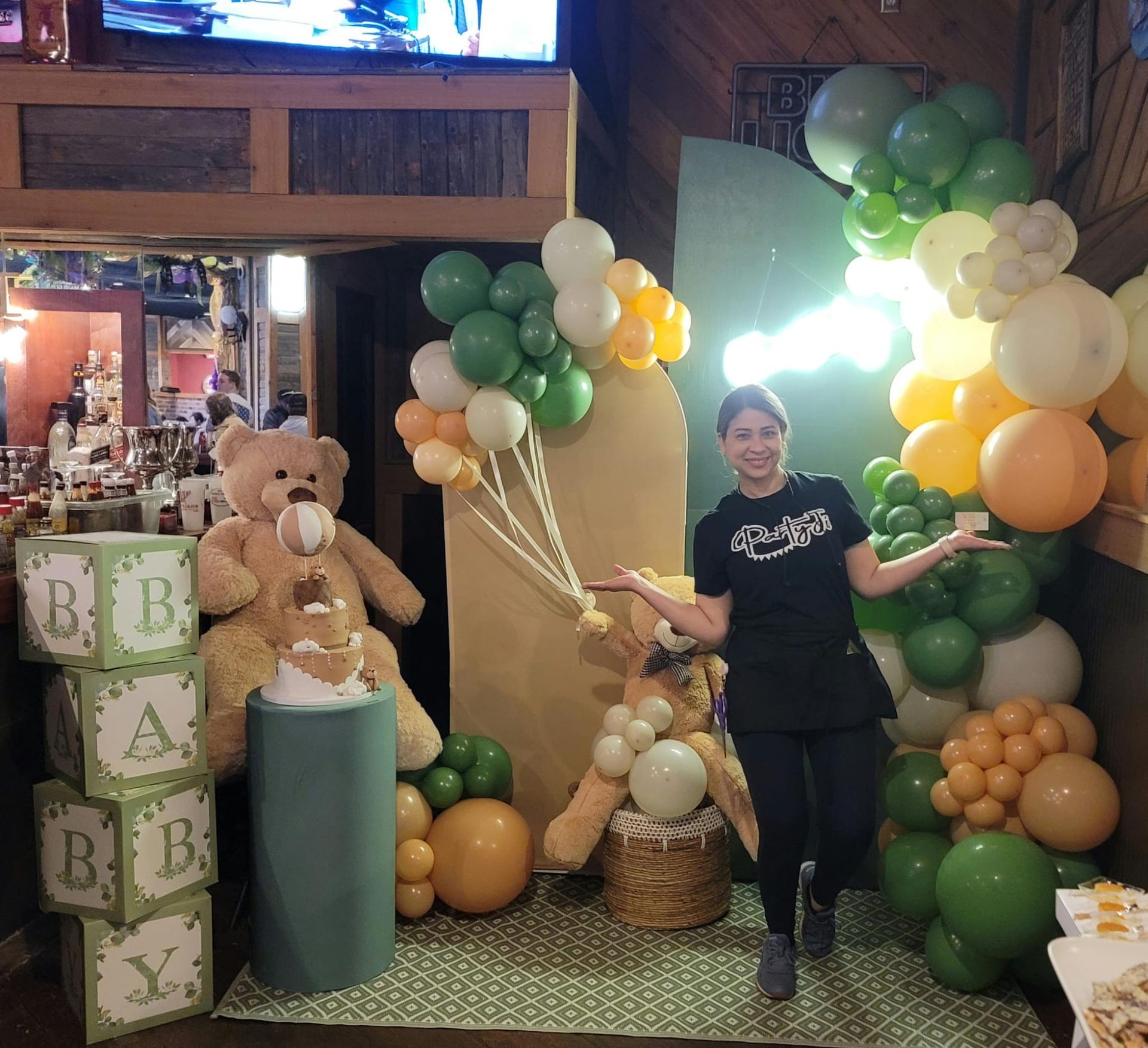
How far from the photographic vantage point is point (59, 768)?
258 cm

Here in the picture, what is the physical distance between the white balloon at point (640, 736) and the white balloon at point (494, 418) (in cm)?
83

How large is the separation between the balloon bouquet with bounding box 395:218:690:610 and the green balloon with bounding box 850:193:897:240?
53 cm

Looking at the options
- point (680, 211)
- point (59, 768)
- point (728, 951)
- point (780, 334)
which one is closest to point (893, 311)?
point (780, 334)

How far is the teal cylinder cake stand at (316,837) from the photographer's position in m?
2.58

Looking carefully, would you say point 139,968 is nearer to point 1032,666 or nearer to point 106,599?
point 106,599

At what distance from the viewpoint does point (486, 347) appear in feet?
9.37

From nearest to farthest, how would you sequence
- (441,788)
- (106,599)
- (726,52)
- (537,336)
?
(106,599), (537,336), (441,788), (726,52)

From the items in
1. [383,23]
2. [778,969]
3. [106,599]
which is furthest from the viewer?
[383,23]

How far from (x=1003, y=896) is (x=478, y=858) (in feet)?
4.31

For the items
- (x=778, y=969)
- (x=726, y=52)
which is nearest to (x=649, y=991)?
(x=778, y=969)

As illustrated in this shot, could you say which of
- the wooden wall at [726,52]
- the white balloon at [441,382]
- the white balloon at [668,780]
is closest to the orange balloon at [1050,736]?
the white balloon at [668,780]

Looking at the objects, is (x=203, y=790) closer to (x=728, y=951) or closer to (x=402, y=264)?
(x=728, y=951)

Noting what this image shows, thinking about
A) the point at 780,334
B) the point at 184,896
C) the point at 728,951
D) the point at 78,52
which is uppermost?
the point at 78,52

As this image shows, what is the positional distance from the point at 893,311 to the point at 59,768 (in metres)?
2.54
